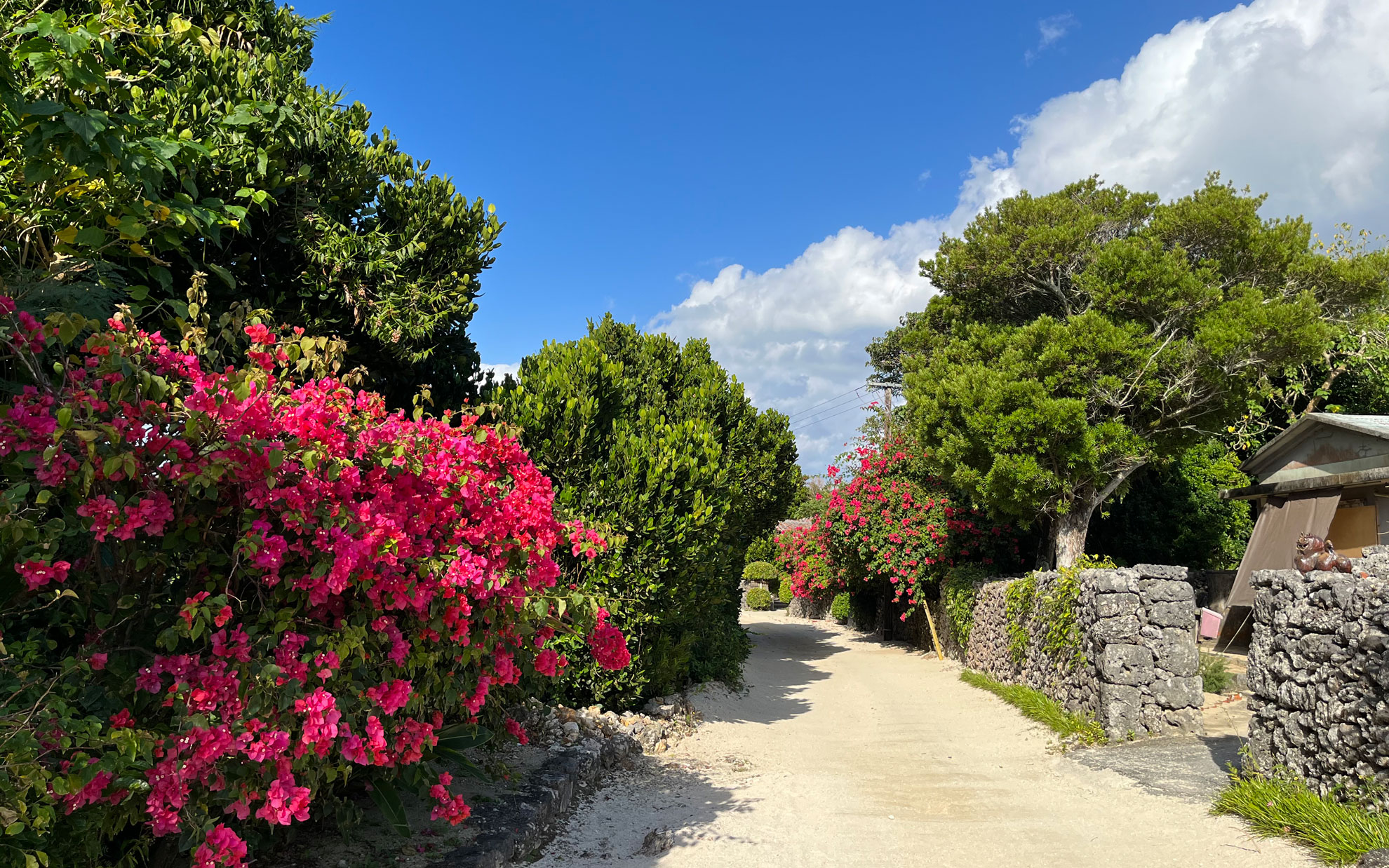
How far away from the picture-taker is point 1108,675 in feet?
27.3

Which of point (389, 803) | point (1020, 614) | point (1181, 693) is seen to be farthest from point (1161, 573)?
point (389, 803)

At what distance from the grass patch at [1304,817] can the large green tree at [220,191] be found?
6.86 meters

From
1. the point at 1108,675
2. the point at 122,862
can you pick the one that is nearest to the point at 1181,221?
the point at 1108,675

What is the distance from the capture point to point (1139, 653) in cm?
821

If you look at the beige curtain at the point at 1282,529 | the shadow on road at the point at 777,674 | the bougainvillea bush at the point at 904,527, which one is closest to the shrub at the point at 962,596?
the bougainvillea bush at the point at 904,527

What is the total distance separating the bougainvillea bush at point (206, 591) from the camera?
2.58 meters

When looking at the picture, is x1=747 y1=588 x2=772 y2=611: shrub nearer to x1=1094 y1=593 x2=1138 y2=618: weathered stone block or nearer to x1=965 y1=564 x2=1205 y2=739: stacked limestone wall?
x1=965 y1=564 x2=1205 y2=739: stacked limestone wall

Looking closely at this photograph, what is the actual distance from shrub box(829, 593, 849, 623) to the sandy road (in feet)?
62.5

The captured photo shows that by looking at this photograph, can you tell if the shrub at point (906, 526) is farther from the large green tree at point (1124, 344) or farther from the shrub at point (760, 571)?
the shrub at point (760, 571)

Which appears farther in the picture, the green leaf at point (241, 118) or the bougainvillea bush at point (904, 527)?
the bougainvillea bush at point (904, 527)

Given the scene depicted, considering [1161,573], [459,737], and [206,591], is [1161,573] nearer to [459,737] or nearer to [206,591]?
[459,737]

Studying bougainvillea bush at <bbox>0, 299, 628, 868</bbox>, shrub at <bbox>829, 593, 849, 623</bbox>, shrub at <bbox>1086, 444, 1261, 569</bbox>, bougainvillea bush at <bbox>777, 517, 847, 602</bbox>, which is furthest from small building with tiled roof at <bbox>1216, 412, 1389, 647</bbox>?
shrub at <bbox>829, 593, 849, 623</bbox>

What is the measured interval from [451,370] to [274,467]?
3892mm

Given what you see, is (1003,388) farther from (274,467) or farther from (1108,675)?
(274,467)
